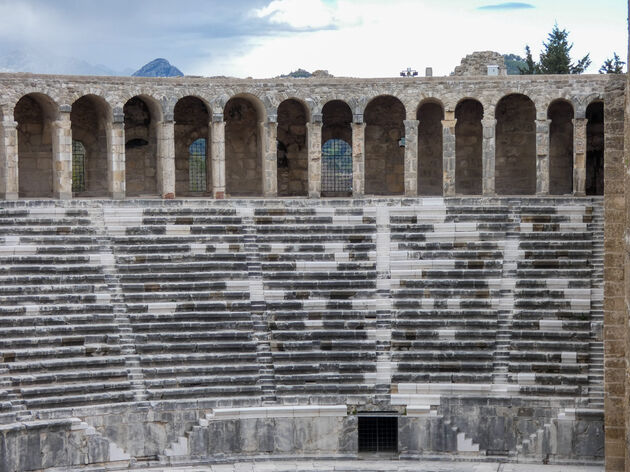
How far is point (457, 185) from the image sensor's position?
109ft

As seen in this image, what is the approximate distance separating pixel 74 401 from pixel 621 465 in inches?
443

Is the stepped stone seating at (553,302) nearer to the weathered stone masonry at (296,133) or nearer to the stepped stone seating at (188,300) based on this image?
the weathered stone masonry at (296,133)

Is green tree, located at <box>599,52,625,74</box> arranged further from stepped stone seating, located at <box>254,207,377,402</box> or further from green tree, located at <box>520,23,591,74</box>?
stepped stone seating, located at <box>254,207,377,402</box>

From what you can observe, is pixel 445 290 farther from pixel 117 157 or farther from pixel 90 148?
pixel 90 148

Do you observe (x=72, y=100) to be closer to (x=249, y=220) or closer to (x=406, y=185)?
(x=249, y=220)

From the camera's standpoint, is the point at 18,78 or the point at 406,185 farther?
the point at 406,185

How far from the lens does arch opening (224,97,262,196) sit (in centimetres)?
3288

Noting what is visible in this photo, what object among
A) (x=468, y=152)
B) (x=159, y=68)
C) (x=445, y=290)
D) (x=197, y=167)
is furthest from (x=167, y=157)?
(x=159, y=68)

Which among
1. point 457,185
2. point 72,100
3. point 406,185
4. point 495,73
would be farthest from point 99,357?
point 495,73

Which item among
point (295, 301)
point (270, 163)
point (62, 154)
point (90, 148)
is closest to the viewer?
point (295, 301)

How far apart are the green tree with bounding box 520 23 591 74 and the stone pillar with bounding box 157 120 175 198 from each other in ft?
70.2

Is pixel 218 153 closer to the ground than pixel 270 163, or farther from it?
farther from it

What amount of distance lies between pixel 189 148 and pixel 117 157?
3.34 metres

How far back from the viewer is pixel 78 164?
3225 cm
